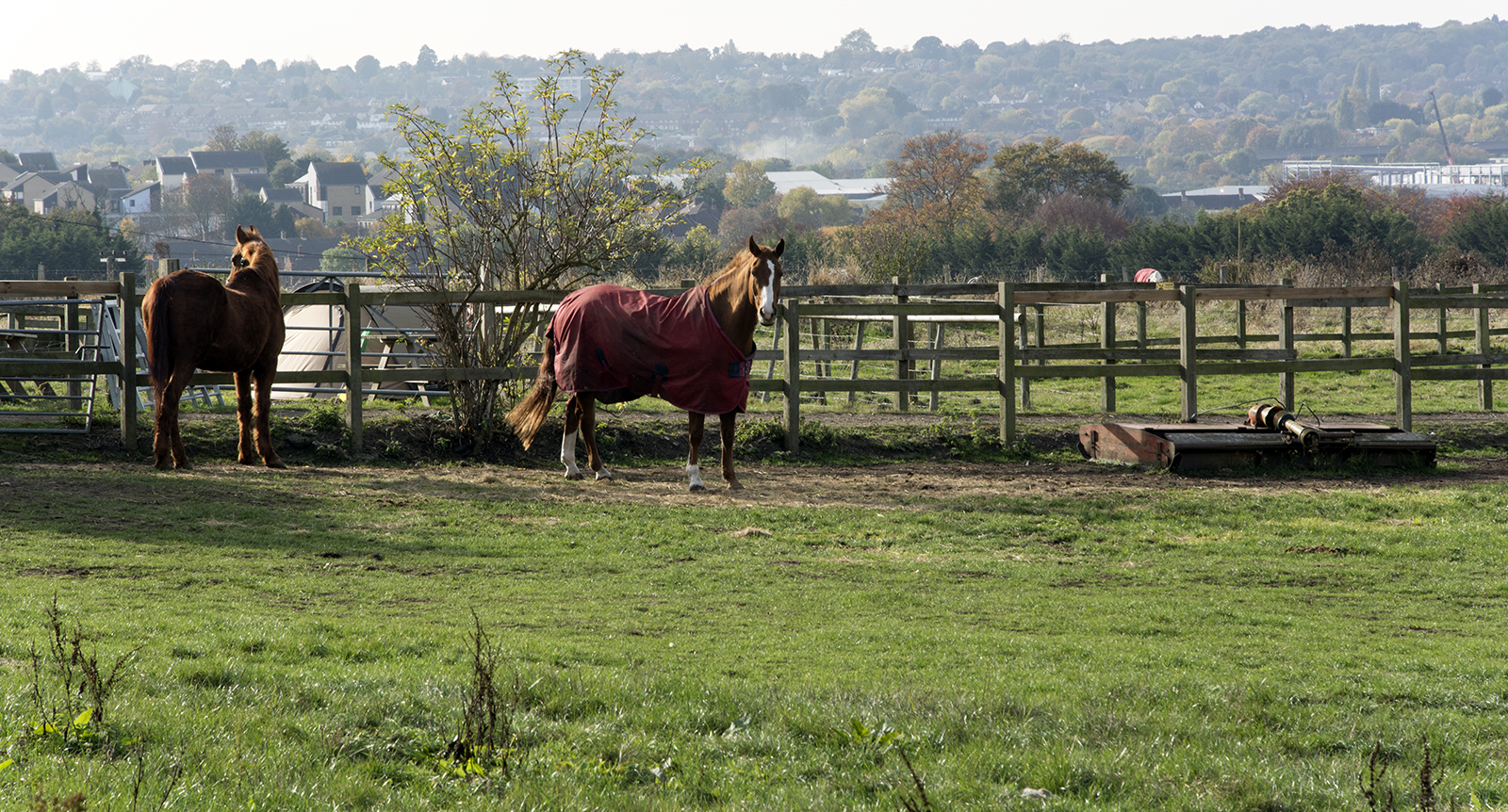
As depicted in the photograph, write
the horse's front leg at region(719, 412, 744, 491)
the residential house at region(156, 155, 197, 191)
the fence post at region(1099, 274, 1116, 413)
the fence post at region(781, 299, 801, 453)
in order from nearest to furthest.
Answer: the horse's front leg at region(719, 412, 744, 491) < the fence post at region(781, 299, 801, 453) < the fence post at region(1099, 274, 1116, 413) < the residential house at region(156, 155, 197, 191)

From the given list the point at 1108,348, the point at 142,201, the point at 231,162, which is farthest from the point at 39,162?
the point at 1108,348

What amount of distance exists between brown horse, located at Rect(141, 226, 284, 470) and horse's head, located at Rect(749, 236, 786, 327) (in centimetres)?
455

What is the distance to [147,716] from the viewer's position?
404 centimetres

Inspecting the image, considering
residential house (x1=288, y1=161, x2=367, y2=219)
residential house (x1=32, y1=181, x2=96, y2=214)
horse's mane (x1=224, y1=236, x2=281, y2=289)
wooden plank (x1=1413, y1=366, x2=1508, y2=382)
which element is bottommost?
wooden plank (x1=1413, y1=366, x2=1508, y2=382)

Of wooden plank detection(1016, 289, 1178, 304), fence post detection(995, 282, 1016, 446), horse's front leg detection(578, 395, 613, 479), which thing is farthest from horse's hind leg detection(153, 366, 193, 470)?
wooden plank detection(1016, 289, 1178, 304)

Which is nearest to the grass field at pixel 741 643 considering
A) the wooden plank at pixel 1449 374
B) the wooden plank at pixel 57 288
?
the wooden plank at pixel 57 288

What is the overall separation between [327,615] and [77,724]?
2.44m

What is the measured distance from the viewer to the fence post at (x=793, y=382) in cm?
1262

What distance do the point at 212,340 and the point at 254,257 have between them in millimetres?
1486

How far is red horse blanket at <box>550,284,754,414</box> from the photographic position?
10.8 metres

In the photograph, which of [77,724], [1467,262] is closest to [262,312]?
[77,724]

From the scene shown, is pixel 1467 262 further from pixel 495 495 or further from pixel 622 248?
pixel 495 495

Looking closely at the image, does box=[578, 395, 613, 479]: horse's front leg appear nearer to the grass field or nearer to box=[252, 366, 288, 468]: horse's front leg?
the grass field

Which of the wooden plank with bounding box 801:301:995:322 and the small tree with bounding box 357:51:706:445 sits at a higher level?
the small tree with bounding box 357:51:706:445
